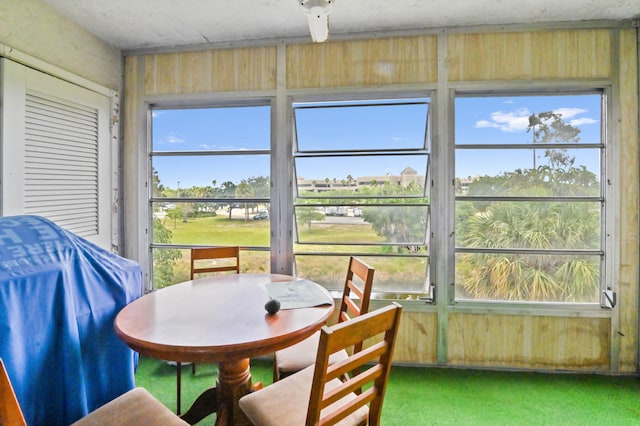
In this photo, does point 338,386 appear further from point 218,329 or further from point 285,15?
point 285,15

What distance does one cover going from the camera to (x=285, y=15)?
226cm

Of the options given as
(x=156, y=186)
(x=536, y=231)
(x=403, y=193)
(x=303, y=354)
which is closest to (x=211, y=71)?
(x=156, y=186)

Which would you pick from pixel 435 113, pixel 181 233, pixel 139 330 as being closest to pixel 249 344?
pixel 139 330

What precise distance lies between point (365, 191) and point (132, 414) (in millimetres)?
2030

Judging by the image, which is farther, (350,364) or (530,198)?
(530,198)

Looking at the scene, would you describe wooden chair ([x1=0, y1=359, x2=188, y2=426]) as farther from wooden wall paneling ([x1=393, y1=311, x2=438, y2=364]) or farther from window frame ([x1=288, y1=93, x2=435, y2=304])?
wooden wall paneling ([x1=393, y1=311, x2=438, y2=364])

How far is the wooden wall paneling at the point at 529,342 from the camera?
2.35 m

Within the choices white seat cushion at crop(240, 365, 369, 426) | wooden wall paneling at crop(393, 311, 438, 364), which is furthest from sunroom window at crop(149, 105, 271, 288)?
white seat cushion at crop(240, 365, 369, 426)

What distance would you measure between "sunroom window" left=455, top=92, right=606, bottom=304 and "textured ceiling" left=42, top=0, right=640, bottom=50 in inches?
22.2

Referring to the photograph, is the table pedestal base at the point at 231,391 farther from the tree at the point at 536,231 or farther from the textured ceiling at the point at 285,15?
the textured ceiling at the point at 285,15

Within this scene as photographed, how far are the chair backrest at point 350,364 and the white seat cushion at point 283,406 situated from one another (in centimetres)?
10

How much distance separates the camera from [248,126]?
270 centimetres

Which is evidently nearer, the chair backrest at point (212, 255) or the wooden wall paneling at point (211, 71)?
the chair backrest at point (212, 255)

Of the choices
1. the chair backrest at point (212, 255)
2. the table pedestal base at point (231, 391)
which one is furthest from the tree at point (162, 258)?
the table pedestal base at point (231, 391)
